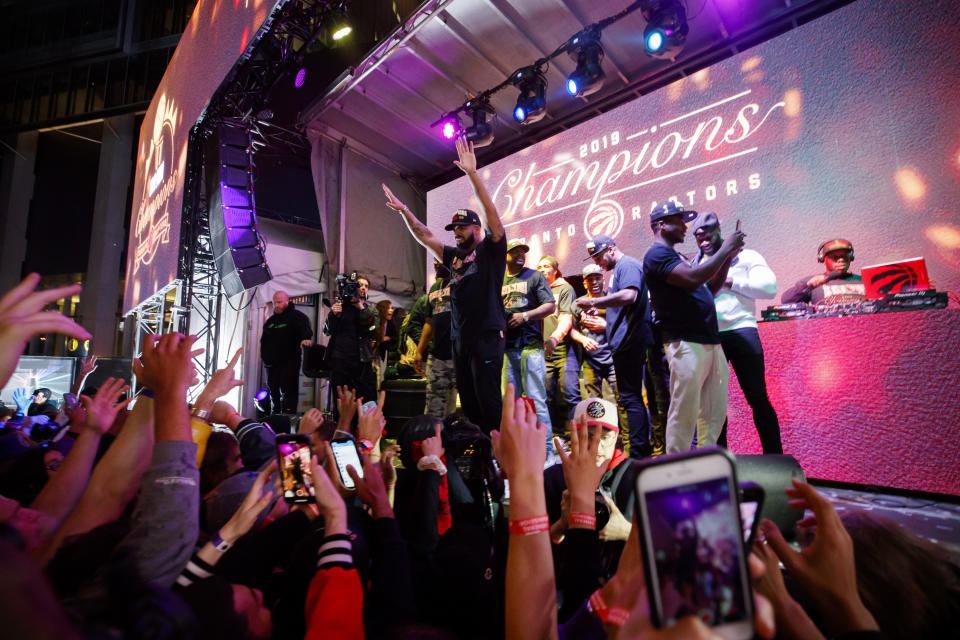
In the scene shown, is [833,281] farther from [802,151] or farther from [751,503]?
[751,503]

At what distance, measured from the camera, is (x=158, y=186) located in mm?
7137

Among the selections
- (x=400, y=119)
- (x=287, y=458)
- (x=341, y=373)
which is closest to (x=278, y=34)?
(x=400, y=119)

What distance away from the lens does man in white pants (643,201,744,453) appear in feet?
8.30

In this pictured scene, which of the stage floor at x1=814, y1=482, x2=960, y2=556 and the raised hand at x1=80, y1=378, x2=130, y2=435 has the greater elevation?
the raised hand at x1=80, y1=378, x2=130, y2=435

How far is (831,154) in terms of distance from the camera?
13.6ft

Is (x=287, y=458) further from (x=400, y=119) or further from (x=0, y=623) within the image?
(x=400, y=119)

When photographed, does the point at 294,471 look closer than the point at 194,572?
No

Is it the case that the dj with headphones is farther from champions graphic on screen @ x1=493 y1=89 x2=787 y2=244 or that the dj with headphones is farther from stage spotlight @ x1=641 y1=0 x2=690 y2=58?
stage spotlight @ x1=641 y1=0 x2=690 y2=58

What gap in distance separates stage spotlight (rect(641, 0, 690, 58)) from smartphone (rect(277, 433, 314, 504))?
4.85 m

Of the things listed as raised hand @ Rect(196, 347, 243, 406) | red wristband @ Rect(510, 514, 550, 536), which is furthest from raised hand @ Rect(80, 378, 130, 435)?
red wristband @ Rect(510, 514, 550, 536)

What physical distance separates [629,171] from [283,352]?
4.90 meters

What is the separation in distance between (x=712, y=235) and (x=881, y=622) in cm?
254

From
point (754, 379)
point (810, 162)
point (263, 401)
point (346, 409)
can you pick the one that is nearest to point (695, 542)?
point (346, 409)

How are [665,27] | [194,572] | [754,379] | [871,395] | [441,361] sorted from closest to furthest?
1. [194,572]
2. [871,395]
3. [754,379]
4. [441,361]
5. [665,27]
